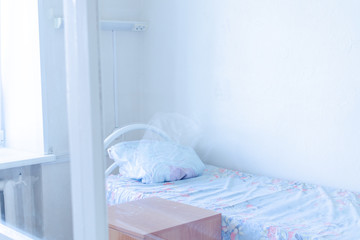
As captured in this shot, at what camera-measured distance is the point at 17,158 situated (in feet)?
2.43

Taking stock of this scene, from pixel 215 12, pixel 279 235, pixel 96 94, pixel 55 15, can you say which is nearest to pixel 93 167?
pixel 96 94

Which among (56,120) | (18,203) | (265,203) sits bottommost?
(265,203)

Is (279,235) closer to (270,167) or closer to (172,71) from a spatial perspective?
(270,167)

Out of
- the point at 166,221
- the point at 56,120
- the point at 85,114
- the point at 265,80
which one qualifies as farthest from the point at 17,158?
the point at 265,80

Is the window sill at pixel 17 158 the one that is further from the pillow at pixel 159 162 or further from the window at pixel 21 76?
the pillow at pixel 159 162

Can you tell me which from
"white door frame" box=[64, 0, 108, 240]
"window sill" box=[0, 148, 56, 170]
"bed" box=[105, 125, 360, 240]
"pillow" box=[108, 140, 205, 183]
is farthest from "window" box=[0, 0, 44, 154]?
"pillow" box=[108, 140, 205, 183]

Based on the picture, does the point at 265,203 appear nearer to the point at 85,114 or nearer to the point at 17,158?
the point at 17,158

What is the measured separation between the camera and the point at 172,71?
181 centimetres

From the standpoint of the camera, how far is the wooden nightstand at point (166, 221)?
3.13ft

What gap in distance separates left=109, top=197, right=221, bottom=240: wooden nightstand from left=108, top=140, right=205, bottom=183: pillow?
23 centimetres

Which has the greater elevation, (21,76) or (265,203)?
(21,76)

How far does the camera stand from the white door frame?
0.45 m

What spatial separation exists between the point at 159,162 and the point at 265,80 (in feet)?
1.69

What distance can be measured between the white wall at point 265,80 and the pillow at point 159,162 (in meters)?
0.12
